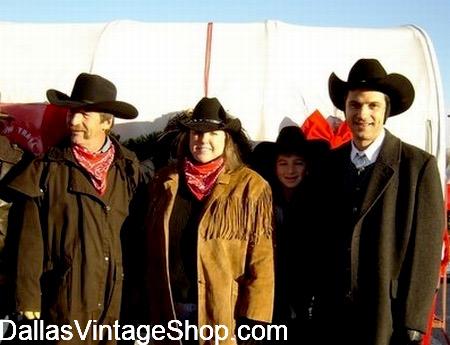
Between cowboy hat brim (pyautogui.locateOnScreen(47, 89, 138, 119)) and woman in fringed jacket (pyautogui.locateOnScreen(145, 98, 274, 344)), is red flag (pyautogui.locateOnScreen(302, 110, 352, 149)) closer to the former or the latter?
woman in fringed jacket (pyautogui.locateOnScreen(145, 98, 274, 344))

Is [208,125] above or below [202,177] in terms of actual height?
above

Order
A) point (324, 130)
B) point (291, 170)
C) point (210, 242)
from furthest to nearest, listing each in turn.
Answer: point (324, 130) → point (291, 170) → point (210, 242)

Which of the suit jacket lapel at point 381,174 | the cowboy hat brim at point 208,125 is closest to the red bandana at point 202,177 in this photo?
the cowboy hat brim at point 208,125

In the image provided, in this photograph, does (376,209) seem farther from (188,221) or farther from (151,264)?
(151,264)

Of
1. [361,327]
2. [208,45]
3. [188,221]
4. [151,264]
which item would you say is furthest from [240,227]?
[208,45]

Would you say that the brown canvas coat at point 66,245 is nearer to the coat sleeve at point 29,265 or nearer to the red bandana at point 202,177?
the coat sleeve at point 29,265

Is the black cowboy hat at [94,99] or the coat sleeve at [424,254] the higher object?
the black cowboy hat at [94,99]

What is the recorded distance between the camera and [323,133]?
4441 mm

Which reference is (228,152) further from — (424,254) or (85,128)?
(424,254)

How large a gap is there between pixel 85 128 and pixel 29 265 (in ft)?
2.73

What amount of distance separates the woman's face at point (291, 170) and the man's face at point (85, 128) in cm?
112

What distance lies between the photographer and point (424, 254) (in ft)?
10.2

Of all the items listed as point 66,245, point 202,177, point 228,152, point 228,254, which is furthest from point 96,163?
point 228,254

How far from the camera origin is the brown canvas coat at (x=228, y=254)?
3.43m
